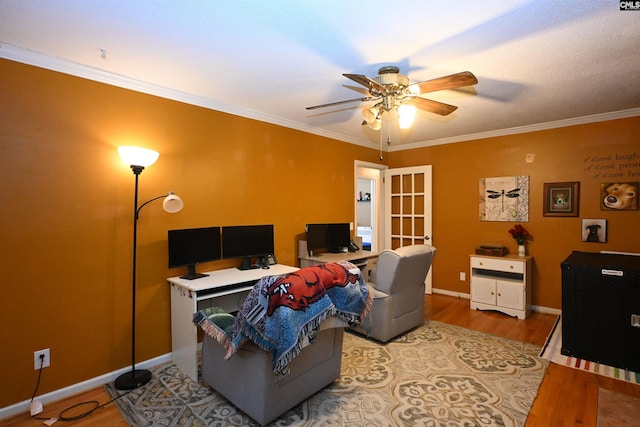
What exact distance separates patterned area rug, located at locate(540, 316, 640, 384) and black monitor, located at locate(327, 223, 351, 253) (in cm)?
247

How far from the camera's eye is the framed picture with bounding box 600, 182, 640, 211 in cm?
359

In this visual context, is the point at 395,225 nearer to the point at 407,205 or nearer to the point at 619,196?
the point at 407,205

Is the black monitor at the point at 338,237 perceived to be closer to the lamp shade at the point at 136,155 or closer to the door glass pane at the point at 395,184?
the door glass pane at the point at 395,184

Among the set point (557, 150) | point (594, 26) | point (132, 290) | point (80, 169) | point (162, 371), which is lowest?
point (162, 371)

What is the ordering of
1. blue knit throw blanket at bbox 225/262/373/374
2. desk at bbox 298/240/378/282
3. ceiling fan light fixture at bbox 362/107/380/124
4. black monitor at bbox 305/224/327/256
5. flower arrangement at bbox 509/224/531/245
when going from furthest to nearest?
flower arrangement at bbox 509/224/531/245 < black monitor at bbox 305/224/327/256 < desk at bbox 298/240/378/282 < ceiling fan light fixture at bbox 362/107/380/124 < blue knit throw blanket at bbox 225/262/373/374

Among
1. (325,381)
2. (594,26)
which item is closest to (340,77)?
(594,26)

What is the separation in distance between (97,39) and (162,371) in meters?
2.60

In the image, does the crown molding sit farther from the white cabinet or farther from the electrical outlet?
the electrical outlet

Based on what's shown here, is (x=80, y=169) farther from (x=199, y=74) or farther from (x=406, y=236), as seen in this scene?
(x=406, y=236)

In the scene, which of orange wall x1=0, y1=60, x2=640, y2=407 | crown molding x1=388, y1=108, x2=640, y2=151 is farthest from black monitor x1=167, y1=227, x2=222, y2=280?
crown molding x1=388, y1=108, x2=640, y2=151

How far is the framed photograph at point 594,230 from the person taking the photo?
3773 mm

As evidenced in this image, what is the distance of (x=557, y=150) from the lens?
13.3 feet

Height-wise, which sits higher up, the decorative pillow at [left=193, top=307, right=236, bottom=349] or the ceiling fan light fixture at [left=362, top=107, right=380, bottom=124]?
the ceiling fan light fixture at [left=362, top=107, right=380, bottom=124]

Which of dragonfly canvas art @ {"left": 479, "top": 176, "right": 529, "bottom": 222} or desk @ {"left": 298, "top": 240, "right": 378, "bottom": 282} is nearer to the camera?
desk @ {"left": 298, "top": 240, "right": 378, "bottom": 282}
